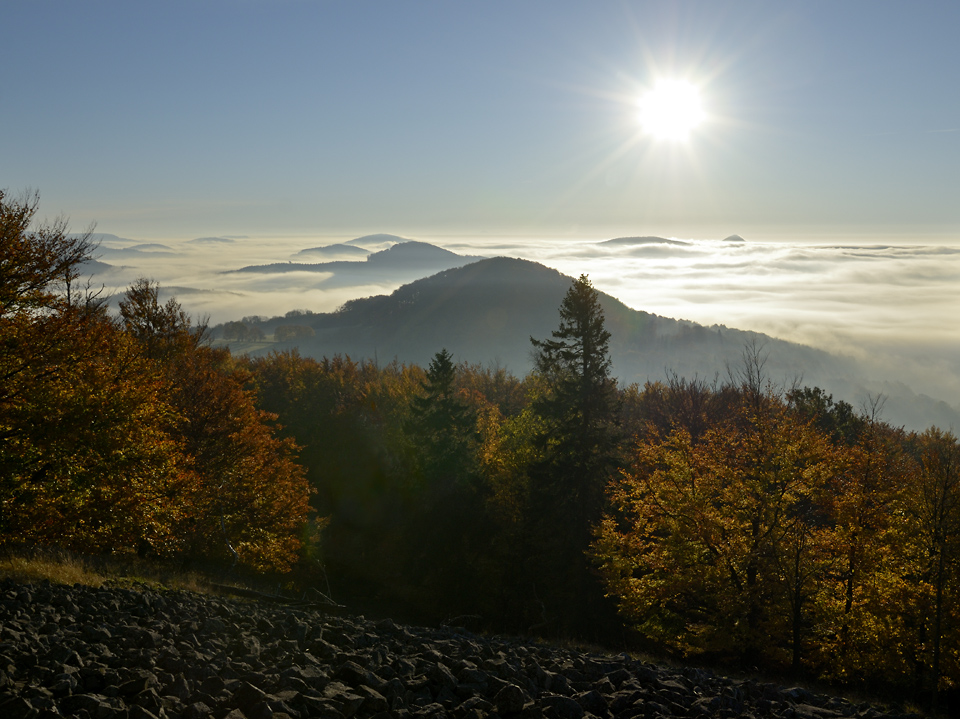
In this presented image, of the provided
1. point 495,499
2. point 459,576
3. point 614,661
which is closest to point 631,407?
point 495,499

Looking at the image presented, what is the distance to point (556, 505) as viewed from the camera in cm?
3900

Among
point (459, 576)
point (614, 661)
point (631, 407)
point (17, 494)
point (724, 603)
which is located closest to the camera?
point (614, 661)

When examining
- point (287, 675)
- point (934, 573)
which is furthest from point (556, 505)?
point (287, 675)

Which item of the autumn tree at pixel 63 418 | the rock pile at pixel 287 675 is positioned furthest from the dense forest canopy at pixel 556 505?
the rock pile at pixel 287 675

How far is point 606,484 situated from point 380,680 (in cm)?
2782

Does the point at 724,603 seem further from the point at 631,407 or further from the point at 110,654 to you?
the point at 631,407

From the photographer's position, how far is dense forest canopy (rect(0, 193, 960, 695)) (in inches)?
754

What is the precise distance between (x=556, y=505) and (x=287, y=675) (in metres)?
30.9

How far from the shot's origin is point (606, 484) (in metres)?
36.0

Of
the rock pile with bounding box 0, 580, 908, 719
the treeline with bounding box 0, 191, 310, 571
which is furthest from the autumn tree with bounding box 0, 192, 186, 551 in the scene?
the rock pile with bounding box 0, 580, 908, 719

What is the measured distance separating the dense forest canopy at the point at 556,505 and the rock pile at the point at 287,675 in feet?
23.2

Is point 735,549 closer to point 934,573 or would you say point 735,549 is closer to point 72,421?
point 934,573

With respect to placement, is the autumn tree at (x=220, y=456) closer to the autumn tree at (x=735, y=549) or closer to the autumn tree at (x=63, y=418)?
the autumn tree at (x=63, y=418)

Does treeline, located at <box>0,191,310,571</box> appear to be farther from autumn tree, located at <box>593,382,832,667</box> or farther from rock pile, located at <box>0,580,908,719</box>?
autumn tree, located at <box>593,382,832,667</box>
